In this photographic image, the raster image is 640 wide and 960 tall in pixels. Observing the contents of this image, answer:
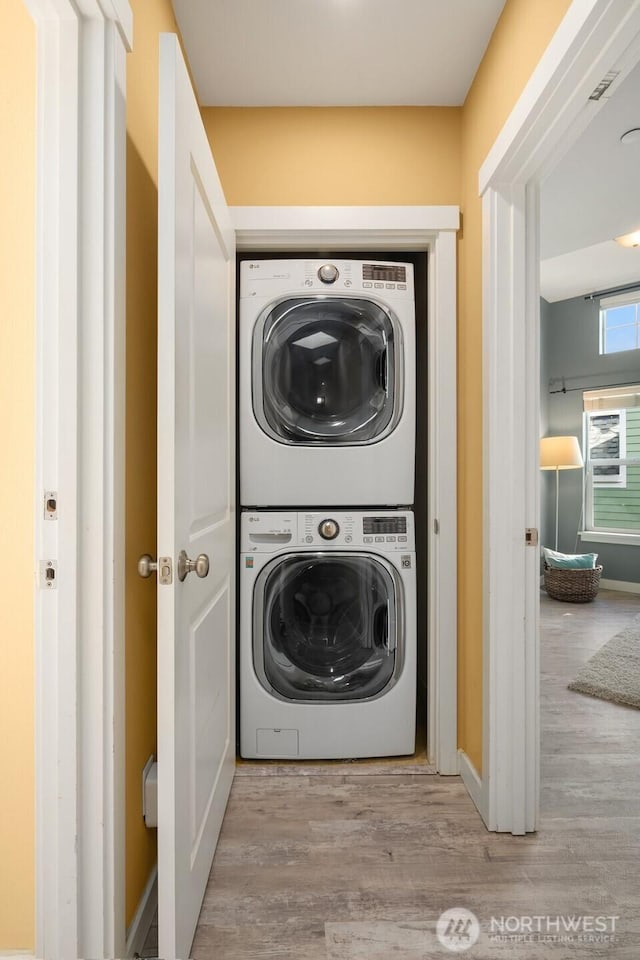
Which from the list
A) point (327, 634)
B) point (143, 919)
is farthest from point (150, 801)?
point (327, 634)

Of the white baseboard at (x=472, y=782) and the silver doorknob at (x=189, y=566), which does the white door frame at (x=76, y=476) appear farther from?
the white baseboard at (x=472, y=782)

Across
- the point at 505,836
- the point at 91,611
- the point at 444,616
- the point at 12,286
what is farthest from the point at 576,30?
the point at 505,836

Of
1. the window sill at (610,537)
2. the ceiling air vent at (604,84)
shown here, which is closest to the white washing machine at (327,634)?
the ceiling air vent at (604,84)

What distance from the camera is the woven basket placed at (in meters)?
4.62

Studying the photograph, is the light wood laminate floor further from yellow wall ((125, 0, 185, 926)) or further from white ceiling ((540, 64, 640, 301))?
white ceiling ((540, 64, 640, 301))

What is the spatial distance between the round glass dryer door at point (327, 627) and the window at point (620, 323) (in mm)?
4276

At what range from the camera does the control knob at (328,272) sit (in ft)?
6.55

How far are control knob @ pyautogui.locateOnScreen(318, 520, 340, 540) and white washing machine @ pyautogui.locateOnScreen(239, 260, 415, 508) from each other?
0.07m

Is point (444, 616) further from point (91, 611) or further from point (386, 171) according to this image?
point (386, 171)

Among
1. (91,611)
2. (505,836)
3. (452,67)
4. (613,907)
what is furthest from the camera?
(452,67)

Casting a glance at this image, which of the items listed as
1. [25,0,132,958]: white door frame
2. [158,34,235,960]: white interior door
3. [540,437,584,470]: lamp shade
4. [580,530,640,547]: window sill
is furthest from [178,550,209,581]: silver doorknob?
[580,530,640,547]: window sill

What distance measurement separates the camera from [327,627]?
2107 mm

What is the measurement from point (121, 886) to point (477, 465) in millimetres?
1472

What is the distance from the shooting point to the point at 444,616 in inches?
78.8
